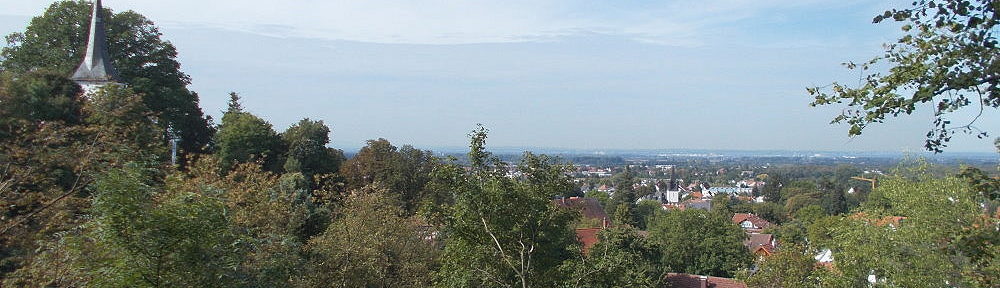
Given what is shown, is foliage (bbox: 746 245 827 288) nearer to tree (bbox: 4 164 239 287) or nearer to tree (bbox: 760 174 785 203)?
tree (bbox: 4 164 239 287)

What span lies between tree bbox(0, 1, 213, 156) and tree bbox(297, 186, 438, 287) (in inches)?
542

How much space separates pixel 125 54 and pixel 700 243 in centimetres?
2542

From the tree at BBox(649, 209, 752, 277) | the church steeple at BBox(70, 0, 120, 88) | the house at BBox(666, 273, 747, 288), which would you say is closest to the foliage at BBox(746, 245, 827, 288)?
the house at BBox(666, 273, 747, 288)

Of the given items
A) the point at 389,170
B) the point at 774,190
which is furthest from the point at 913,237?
the point at 774,190

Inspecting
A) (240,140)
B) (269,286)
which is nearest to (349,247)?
(269,286)

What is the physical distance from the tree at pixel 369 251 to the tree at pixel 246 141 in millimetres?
11824

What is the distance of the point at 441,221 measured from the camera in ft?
28.7

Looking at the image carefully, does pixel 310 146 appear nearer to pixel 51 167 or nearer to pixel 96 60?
pixel 96 60

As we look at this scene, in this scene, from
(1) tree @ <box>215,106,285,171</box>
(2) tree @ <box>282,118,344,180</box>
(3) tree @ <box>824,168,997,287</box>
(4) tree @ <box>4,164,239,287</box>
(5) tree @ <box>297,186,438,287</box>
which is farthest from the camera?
(2) tree @ <box>282,118,344,180</box>

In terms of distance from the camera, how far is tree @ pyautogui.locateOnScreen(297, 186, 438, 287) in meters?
13.2

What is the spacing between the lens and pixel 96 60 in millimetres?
26000

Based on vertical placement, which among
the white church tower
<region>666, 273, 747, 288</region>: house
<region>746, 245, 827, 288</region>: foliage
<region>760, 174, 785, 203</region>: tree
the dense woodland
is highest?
the white church tower

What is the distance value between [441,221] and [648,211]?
63.7m

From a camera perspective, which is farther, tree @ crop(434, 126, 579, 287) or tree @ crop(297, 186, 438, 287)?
tree @ crop(297, 186, 438, 287)
